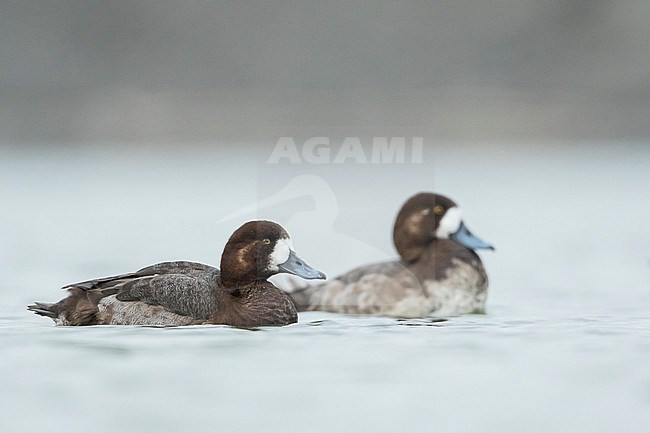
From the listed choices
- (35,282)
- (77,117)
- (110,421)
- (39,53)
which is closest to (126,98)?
(77,117)

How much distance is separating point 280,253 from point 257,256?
130mm

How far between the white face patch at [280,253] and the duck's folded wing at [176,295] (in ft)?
1.30

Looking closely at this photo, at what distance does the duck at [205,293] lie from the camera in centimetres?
728

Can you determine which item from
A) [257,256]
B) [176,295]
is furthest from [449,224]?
[176,295]

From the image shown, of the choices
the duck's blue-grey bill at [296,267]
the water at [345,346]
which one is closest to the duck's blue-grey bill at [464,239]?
the water at [345,346]

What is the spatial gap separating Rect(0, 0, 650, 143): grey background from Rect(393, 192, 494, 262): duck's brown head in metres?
12.9

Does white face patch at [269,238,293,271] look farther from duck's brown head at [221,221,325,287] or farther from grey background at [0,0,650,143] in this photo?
grey background at [0,0,650,143]

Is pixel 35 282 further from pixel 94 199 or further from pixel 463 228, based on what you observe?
pixel 94 199

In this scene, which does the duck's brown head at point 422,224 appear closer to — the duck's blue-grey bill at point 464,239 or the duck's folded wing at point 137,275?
the duck's blue-grey bill at point 464,239

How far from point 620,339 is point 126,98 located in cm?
1890

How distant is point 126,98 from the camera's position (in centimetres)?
2517

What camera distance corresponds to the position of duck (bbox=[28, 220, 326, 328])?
7.28 metres

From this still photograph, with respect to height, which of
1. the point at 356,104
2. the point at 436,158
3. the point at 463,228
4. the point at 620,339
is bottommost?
the point at 620,339

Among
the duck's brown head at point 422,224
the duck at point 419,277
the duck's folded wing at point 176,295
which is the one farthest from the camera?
the duck's brown head at point 422,224
